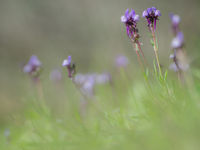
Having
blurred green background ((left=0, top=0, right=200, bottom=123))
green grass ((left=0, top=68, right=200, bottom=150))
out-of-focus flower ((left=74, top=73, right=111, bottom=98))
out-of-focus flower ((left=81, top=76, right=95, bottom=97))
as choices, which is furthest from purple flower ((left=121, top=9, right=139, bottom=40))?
blurred green background ((left=0, top=0, right=200, bottom=123))

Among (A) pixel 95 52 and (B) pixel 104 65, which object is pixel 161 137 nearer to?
(B) pixel 104 65

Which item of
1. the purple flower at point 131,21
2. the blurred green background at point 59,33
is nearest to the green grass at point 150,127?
the purple flower at point 131,21

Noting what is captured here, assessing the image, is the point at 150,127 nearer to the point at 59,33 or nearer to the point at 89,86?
the point at 89,86

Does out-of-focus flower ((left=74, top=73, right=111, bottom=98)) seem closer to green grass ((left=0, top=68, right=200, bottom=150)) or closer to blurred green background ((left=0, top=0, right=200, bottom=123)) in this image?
green grass ((left=0, top=68, right=200, bottom=150))

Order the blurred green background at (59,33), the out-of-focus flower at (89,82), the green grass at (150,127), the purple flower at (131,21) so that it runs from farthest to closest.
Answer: the blurred green background at (59,33), the out-of-focus flower at (89,82), the purple flower at (131,21), the green grass at (150,127)

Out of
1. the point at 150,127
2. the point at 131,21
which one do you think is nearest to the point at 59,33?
the point at 131,21

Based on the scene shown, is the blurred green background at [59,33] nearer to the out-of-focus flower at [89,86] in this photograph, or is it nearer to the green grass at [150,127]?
the out-of-focus flower at [89,86]

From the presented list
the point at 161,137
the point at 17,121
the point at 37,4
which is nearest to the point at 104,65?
the point at 37,4

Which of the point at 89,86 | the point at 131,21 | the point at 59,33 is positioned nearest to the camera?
the point at 131,21
